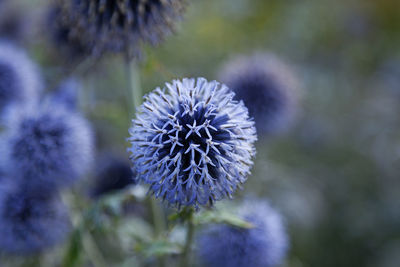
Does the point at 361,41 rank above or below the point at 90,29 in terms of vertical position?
above

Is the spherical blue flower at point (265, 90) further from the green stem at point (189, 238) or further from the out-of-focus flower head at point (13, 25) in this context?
the out-of-focus flower head at point (13, 25)

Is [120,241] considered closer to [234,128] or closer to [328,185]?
[234,128]

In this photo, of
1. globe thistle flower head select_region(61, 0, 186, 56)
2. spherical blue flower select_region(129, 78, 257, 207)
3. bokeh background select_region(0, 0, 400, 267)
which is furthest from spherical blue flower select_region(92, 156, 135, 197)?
spherical blue flower select_region(129, 78, 257, 207)

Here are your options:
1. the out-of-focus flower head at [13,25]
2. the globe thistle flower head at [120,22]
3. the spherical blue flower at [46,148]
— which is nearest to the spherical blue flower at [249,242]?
the spherical blue flower at [46,148]

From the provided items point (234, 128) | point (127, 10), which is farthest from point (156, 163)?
point (127, 10)

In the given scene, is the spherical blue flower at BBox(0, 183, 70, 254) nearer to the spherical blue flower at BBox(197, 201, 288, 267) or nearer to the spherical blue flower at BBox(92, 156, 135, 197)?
the spherical blue flower at BBox(92, 156, 135, 197)

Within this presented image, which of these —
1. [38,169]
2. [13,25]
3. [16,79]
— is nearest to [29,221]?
[38,169]

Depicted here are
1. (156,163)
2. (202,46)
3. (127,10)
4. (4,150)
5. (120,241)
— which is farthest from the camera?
(202,46)
